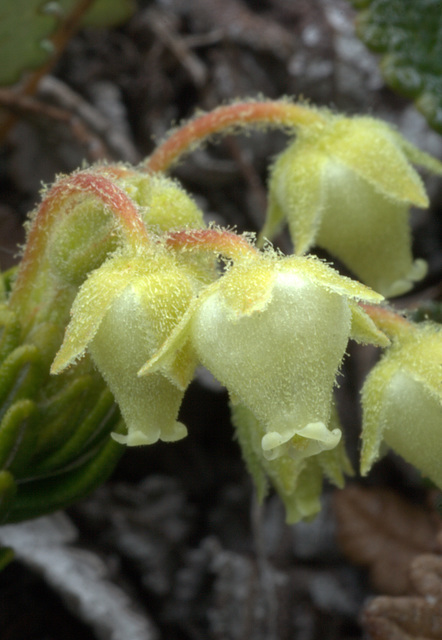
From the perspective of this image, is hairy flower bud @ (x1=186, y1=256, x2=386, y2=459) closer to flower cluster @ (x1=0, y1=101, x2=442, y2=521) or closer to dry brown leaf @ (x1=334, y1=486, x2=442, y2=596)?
flower cluster @ (x1=0, y1=101, x2=442, y2=521)

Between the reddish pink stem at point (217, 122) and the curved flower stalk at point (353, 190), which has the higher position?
the reddish pink stem at point (217, 122)

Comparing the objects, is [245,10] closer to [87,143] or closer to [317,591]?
[87,143]

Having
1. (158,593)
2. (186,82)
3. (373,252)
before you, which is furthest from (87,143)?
(158,593)

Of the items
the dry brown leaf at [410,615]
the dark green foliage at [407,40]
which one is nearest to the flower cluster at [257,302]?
the dry brown leaf at [410,615]

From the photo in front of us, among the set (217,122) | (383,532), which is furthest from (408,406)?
(383,532)

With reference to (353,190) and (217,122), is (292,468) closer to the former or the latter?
(353,190)

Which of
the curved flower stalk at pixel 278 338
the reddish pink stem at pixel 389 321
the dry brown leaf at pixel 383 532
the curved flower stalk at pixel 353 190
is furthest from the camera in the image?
the dry brown leaf at pixel 383 532

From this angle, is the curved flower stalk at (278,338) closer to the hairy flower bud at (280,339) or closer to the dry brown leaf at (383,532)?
the hairy flower bud at (280,339)
